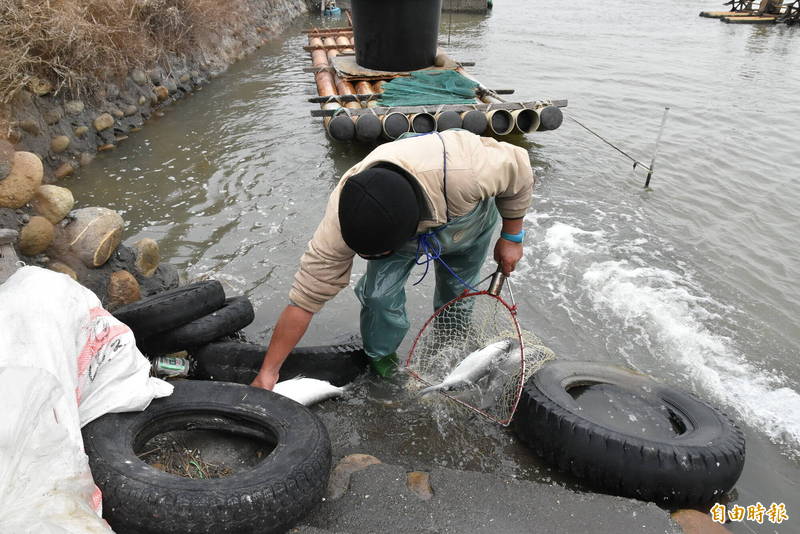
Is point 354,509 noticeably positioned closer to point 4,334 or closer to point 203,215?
point 4,334

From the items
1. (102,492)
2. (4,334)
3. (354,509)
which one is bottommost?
(354,509)

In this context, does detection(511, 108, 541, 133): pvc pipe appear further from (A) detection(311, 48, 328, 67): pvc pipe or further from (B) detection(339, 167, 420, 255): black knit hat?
(B) detection(339, 167, 420, 255): black knit hat

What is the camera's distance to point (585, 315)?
5.15m

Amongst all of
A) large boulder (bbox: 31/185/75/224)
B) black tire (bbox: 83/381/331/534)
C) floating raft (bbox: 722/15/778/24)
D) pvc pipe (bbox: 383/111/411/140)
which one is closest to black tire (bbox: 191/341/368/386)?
black tire (bbox: 83/381/331/534)

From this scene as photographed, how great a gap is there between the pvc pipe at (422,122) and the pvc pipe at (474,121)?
19.8 inches

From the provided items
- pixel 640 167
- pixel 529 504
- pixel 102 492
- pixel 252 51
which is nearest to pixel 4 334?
pixel 102 492

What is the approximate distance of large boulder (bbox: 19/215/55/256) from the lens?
4211mm

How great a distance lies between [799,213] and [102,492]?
27.9ft

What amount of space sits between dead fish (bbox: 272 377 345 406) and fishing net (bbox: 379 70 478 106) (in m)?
6.45

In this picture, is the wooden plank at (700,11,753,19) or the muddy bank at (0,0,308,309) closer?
the muddy bank at (0,0,308,309)

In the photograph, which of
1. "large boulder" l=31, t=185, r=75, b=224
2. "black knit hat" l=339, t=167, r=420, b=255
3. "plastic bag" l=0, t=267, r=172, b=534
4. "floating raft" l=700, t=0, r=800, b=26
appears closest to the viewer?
"plastic bag" l=0, t=267, r=172, b=534

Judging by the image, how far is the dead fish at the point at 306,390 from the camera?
11.8ft

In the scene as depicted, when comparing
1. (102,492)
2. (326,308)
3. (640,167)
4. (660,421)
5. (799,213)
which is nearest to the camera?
(102,492)

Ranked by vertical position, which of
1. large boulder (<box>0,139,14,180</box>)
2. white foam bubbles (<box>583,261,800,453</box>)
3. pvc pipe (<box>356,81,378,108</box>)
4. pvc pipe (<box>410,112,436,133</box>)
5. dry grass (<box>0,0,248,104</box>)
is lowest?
white foam bubbles (<box>583,261,800,453</box>)
